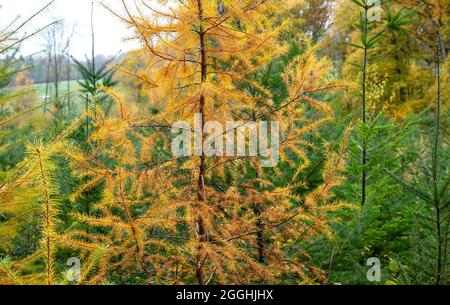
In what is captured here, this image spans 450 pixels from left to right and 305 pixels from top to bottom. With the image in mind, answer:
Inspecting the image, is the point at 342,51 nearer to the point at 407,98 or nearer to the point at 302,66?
the point at 407,98

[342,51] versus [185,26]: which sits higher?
[342,51]

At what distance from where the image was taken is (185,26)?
350cm

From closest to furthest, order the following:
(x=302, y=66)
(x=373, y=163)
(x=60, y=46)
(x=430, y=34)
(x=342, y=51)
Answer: (x=302, y=66), (x=373, y=163), (x=430, y=34), (x=342, y=51), (x=60, y=46)

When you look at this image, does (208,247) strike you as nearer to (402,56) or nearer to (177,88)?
(177,88)

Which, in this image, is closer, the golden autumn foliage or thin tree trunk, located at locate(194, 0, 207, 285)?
the golden autumn foliage

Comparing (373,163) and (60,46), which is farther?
(60,46)

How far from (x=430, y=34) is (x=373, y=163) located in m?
16.4

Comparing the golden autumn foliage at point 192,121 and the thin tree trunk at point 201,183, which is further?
the thin tree trunk at point 201,183

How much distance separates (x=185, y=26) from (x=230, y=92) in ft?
2.27

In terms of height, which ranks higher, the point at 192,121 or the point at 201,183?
the point at 192,121

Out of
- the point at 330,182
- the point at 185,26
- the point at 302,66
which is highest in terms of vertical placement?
the point at 185,26

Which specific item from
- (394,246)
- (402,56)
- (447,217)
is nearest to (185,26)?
(447,217)

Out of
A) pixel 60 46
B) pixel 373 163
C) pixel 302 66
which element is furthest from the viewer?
pixel 60 46

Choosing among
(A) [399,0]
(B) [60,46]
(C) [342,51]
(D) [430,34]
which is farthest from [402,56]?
(B) [60,46]
